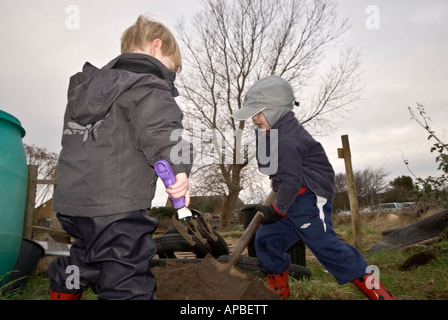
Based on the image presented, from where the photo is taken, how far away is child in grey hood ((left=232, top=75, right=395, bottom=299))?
6.85 feet

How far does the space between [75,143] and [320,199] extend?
1544 millimetres

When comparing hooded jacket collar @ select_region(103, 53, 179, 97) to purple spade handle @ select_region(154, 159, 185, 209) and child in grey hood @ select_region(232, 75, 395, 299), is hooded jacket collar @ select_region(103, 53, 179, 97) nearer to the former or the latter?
purple spade handle @ select_region(154, 159, 185, 209)

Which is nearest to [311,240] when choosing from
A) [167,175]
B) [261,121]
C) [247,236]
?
[247,236]

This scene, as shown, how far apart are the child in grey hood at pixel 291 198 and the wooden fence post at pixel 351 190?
10.7 feet

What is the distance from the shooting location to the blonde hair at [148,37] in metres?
1.95

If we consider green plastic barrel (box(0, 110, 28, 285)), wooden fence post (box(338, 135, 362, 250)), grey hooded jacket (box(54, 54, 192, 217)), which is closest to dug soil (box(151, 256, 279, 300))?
grey hooded jacket (box(54, 54, 192, 217))

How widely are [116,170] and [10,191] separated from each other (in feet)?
4.95

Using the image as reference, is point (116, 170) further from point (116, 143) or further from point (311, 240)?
point (311, 240)

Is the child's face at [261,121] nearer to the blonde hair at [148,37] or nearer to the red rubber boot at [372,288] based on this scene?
the blonde hair at [148,37]

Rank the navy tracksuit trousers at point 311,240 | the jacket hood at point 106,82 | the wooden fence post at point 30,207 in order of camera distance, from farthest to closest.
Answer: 1. the wooden fence post at point 30,207
2. the navy tracksuit trousers at point 311,240
3. the jacket hood at point 106,82

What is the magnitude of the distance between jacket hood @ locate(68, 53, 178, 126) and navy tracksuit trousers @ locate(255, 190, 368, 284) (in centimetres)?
117

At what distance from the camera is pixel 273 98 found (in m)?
2.40

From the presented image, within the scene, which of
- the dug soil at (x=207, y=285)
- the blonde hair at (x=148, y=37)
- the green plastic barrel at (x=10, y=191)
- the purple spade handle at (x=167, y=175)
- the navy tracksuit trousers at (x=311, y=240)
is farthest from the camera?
the green plastic barrel at (x=10, y=191)

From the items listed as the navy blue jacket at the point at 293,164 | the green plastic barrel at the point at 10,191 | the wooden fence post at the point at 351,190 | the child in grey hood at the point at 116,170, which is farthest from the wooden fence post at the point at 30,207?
the wooden fence post at the point at 351,190
